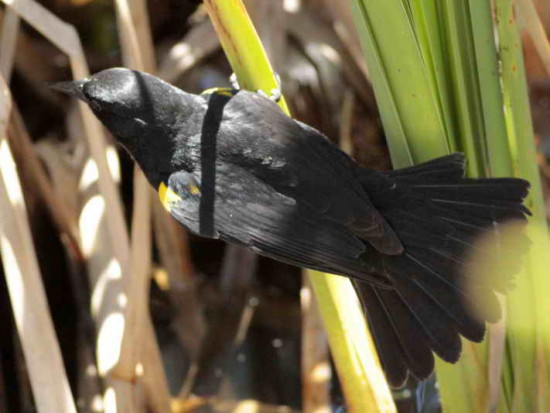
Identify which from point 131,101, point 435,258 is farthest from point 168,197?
point 435,258

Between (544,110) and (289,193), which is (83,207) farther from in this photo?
(544,110)

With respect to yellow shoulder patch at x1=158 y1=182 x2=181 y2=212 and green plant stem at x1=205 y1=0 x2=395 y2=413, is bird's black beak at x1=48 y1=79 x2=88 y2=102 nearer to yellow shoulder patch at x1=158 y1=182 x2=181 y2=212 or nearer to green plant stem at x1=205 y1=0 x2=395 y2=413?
yellow shoulder patch at x1=158 y1=182 x2=181 y2=212

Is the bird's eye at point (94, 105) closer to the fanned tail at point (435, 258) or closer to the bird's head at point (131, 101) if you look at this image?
the bird's head at point (131, 101)

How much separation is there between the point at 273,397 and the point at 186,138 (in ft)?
3.79

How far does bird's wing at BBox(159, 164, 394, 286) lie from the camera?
1.62 m

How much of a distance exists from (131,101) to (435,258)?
2.18ft

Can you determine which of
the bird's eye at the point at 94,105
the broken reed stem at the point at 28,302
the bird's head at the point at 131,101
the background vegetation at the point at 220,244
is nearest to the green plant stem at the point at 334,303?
the background vegetation at the point at 220,244

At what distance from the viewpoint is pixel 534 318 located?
172 cm

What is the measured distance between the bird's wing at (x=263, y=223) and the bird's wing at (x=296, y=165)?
2 centimetres

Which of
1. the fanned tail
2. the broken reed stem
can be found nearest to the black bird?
the fanned tail

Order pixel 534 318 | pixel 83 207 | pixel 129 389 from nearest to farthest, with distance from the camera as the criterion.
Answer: pixel 534 318
pixel 129 389
pixel 83 207

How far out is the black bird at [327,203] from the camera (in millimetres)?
1641

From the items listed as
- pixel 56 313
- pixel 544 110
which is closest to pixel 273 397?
pixel 56 313

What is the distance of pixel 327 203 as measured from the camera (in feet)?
5.51
